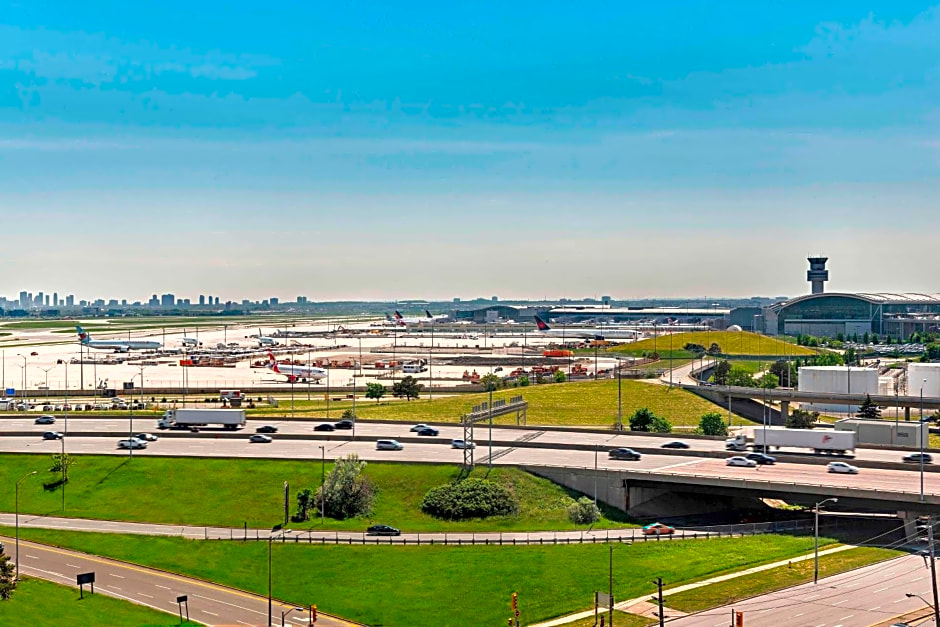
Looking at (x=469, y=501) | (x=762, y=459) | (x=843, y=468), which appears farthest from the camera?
(x=762, y=459)

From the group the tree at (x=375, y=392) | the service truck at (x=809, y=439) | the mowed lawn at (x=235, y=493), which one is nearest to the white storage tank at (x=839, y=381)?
the service truck at (x=809, y=439)

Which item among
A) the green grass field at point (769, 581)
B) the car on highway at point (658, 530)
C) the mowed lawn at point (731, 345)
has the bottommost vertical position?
the green grass field at point (769, 581)

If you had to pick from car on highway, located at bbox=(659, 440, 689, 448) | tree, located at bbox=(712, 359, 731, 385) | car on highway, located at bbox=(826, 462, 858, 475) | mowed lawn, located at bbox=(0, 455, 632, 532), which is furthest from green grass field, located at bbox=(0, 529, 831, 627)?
tree, located at bbox=(712, 359, 731, 385)

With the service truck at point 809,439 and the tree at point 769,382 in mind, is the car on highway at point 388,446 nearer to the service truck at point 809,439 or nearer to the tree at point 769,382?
the service truck at point 809,439

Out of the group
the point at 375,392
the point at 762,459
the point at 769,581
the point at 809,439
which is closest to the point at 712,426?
the point at 809,439

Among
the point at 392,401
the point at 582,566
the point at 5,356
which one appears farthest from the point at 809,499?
the point at 5,356

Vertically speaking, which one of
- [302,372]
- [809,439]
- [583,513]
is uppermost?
[809,439]

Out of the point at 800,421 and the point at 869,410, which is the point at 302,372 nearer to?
the point at 800,421
